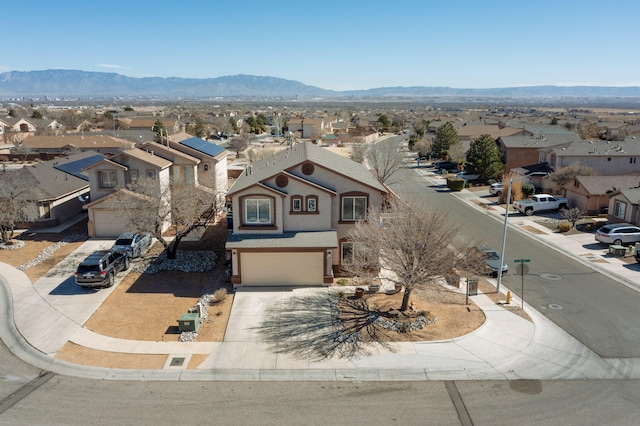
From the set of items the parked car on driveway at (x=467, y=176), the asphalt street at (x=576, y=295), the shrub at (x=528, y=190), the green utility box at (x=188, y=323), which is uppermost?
the shrub at (x=528, y=190)

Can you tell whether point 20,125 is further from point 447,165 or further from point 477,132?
point 477,132

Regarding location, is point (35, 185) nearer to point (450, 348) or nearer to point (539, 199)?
point (450, 348)

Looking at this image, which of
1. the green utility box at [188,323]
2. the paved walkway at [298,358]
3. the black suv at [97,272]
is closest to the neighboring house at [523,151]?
the paved walkway at [298,358]

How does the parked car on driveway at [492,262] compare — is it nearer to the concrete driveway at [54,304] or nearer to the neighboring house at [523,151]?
the concrete driveway at [54,304]

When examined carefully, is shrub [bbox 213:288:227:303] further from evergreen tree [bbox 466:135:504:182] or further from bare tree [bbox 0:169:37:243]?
evergreen tree [bbox 466:135:504:182]

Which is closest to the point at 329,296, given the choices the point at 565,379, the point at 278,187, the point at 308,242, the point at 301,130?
the point at 308,242

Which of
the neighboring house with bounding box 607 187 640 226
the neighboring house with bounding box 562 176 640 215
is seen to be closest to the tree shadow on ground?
the neighboring house with bounding box 607 187 640 226

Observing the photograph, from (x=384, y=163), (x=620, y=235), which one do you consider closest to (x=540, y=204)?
(x=620, y=235)
